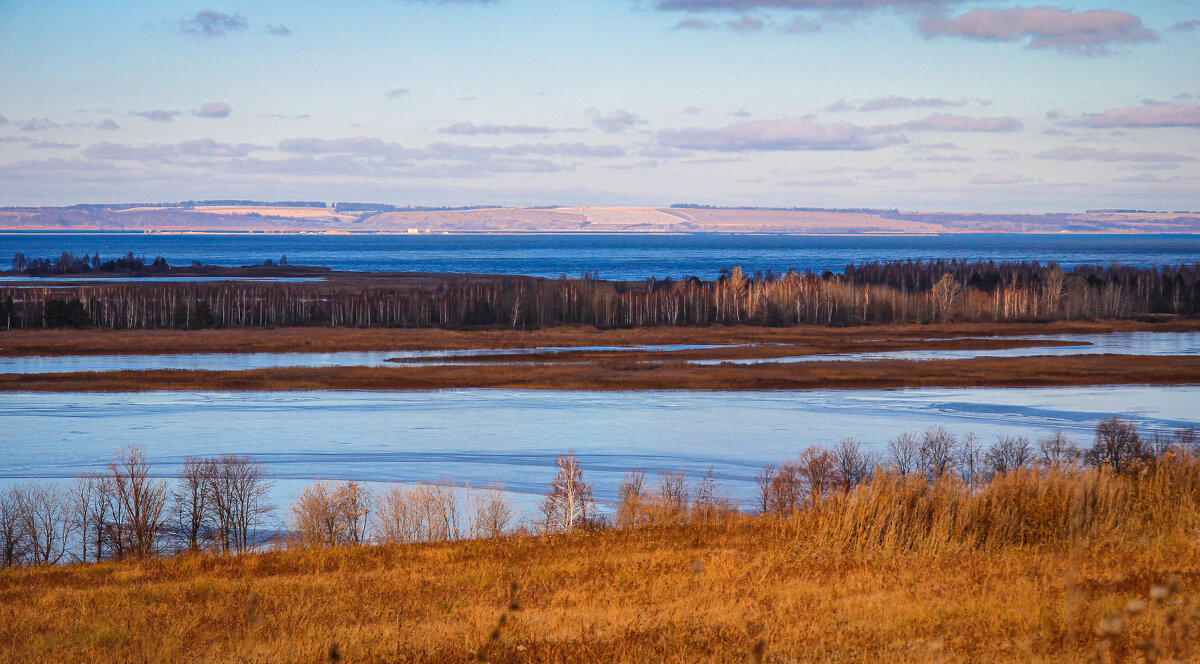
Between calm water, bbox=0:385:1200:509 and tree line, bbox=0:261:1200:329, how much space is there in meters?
40.8

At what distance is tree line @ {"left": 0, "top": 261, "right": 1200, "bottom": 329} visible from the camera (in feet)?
279

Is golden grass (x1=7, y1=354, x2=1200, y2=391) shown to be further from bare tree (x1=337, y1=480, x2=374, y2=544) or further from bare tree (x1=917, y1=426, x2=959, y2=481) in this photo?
bare tree (x1=337, y1=480, x2=374, y2=544)

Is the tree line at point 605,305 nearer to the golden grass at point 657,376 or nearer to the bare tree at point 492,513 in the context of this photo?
the golden grass at point 657,376

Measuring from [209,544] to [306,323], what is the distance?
213 feet

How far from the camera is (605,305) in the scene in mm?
88938

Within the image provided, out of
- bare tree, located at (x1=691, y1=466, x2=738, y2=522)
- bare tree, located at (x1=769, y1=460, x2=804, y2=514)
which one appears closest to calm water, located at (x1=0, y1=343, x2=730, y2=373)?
bare tree, located at (x1=691, y1=466, x2=738, y2=522)

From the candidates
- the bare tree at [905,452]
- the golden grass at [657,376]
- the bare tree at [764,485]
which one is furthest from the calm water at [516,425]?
the golden grass at [657,376]

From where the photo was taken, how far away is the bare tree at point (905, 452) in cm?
2848

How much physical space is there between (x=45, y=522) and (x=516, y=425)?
17.6 m

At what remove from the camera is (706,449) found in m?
31.7

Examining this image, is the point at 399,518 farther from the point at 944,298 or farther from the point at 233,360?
the point at 944,298

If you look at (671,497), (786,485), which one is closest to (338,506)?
(671,497)

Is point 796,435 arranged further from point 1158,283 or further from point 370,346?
point 1158,283

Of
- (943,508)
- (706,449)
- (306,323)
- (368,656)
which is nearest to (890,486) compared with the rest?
(943,508)
